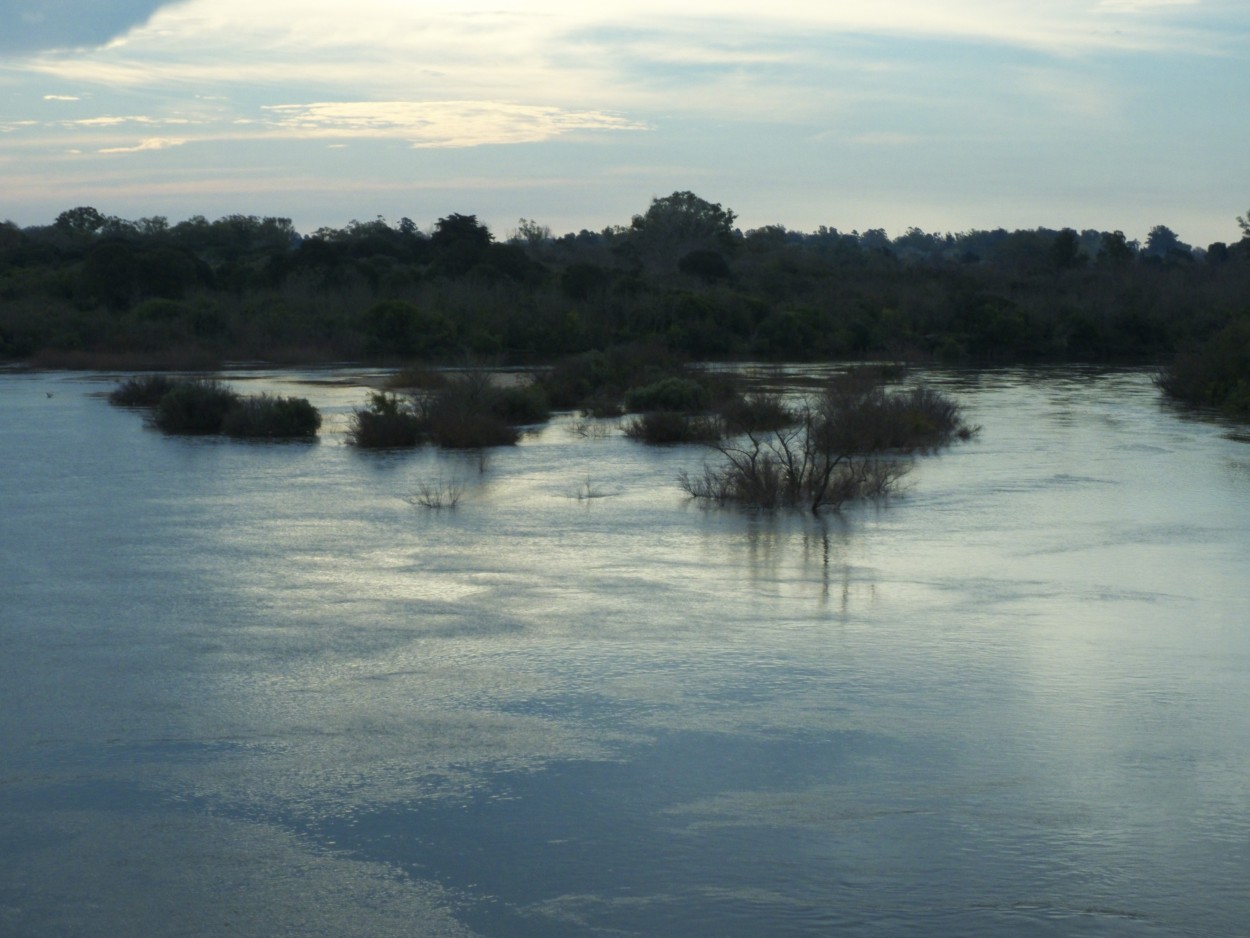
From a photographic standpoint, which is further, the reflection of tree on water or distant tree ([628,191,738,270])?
distant tree ([628,191,738,270])

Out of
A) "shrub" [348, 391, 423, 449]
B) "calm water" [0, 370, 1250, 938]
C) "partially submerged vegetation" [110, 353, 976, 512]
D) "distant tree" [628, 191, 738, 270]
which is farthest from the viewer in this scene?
"distant tree" [628, 191, 738, 270]

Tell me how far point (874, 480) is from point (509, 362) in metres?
39.0

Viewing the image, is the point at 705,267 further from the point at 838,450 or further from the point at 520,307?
the point at 838,450

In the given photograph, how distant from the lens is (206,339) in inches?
2350

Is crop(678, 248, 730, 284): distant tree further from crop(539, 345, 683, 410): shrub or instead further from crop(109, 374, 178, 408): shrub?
crop(109, 374, 178, 408): shrub

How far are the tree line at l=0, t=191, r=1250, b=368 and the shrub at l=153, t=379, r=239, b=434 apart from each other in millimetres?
20056

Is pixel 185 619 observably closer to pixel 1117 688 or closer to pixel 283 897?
pixel 283 897

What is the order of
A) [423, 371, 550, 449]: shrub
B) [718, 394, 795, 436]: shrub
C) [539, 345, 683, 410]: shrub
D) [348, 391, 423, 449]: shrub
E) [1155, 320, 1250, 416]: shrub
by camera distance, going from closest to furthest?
[348, 391, 423, 449]: shrub
[423, 371, 550, 449]: shrub
[718, 394, 795, 436]: shrub
[1155, 320, 1250, 416]: shrub
[539, 345, 683, 410]: shrub

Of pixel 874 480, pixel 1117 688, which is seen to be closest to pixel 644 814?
pixel 1117 688

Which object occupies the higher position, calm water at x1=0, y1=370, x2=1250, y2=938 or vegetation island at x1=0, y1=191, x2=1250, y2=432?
vegetation island at x1=0, y1=191, x2=1250, y2=432

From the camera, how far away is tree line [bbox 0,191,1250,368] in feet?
195

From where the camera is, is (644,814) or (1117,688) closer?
(644,814)

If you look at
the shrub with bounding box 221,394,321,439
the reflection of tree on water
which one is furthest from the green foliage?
the reflection of tree on water

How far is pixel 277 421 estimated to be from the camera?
27.8 metres
